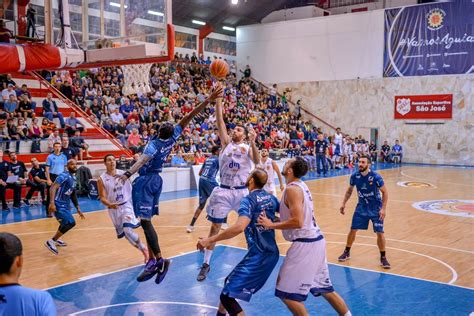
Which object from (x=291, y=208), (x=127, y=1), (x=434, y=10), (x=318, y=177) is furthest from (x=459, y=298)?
(x=434, y=10)

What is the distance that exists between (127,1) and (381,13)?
919 inches

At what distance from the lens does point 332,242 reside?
9.18 metres

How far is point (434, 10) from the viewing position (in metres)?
28.5

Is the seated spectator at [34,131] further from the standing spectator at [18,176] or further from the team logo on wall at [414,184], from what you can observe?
the team logo on wall at [414,184]

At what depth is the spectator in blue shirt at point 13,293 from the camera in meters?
2.29

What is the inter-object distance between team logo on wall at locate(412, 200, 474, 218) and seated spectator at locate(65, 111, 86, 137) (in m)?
11.4

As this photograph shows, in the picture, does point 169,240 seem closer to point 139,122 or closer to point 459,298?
point 459,298

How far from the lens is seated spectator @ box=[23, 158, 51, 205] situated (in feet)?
43.4

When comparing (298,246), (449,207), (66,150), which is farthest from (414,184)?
(298,246)

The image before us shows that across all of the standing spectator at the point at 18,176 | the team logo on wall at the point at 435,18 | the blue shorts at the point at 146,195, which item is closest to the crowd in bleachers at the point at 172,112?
the standing spectator at the point at 18,176

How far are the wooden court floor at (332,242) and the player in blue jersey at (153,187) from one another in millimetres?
1437

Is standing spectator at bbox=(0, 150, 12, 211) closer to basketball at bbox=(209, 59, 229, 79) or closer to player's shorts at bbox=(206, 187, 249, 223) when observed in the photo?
player's shorts at bbox=(206, 187, 249, 223)

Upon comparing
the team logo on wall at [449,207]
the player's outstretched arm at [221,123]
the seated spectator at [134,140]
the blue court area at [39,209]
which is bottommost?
the blue court area at [39,209]

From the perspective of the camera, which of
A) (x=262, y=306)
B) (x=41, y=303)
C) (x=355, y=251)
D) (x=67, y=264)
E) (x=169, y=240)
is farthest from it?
(x=169, y=240)
